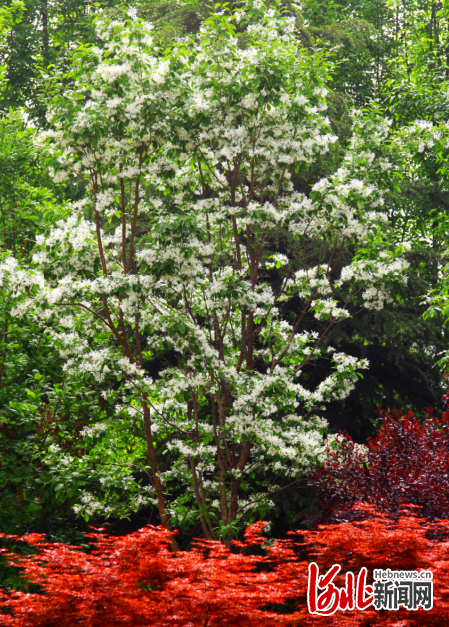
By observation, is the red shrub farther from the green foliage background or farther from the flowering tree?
the green foliage background

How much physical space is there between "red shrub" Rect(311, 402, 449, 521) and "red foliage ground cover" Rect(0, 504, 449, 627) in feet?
3.28

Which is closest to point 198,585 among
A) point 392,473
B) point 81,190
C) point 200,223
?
point 392,473

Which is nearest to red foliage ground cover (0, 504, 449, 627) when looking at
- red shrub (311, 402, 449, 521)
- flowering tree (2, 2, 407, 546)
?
red shrub (311, 402, 449, 521)

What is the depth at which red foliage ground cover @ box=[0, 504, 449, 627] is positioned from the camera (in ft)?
10.5

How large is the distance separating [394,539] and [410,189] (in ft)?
24.5

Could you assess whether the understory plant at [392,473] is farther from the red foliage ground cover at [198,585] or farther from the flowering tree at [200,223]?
the red foliage ground cover at [198,585]

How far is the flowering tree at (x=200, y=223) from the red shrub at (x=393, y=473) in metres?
0.36

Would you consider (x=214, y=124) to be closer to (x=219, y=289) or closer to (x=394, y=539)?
(x=219, y=289)

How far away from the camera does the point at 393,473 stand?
5.71 m

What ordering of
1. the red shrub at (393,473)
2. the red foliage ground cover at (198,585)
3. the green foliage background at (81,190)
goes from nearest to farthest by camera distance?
the red foliage ground cover at (198,585), the red shrub at (393,473), the green foliage background at (81,190)

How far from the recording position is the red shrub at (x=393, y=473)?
5395 millimetres

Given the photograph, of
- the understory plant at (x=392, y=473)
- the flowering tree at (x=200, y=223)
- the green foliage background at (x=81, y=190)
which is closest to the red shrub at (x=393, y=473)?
the understory plant at (x=392, y=473)

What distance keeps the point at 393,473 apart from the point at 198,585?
2.95 meters

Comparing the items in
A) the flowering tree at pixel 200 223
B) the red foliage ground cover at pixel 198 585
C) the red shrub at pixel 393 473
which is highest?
the flowering tree at pixel 200 223
